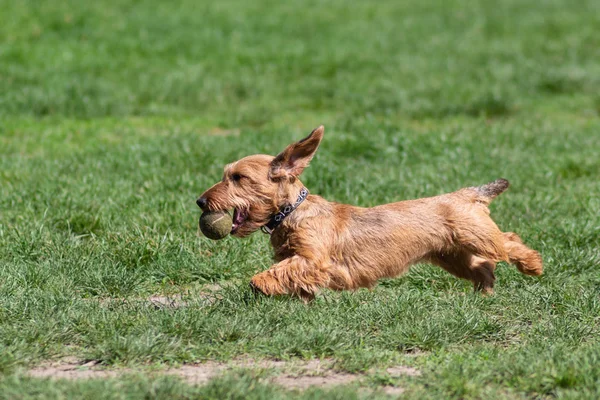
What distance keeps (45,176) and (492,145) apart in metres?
5.27

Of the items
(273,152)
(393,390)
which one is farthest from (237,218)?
(273,152)

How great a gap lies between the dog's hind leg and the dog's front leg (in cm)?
105

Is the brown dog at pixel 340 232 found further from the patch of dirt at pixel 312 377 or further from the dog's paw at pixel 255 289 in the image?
the patch of dirt at pixel 312 377

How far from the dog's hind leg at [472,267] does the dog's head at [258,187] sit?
125 cm

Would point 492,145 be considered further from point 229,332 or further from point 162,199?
point 229,332

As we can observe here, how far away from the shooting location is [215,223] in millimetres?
5961

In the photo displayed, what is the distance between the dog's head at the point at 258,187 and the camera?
235 inches

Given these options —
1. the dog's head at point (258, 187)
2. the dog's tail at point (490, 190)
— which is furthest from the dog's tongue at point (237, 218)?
the dog's tail at point (490, 190)

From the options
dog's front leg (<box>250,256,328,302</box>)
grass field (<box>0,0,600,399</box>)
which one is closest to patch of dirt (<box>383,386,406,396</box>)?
grass field (<box>0,0,600,399</box>)

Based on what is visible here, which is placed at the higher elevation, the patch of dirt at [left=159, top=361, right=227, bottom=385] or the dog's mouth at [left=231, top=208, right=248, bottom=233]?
the dog's mouth at [left=231, top=208, right=248, bottom=233]

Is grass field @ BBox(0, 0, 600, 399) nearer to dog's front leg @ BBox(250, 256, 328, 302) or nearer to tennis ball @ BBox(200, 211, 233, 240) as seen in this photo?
dog's front leg @ BBox(250, 256, 328, 302)

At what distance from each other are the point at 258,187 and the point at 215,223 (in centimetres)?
38

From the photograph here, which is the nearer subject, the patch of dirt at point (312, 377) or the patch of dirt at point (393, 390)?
the patch of dirt at point (393, 390)

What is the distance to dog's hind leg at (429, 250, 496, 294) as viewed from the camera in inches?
252
